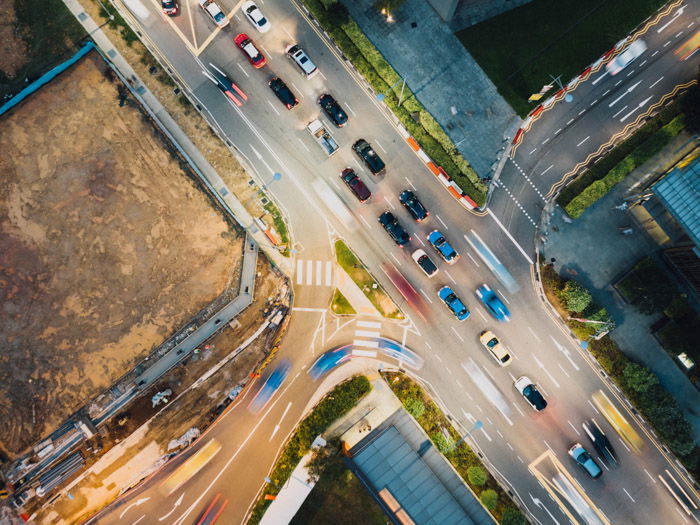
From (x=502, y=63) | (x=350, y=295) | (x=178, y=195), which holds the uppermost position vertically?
(x=178, y=195)

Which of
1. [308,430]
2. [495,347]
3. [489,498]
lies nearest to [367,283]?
[495,347]

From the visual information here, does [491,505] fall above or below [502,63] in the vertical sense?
below

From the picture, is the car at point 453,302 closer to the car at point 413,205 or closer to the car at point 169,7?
the car at point 413,205

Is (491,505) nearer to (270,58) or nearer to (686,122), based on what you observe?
(686,122)

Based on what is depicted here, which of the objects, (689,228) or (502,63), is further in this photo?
(502,63)

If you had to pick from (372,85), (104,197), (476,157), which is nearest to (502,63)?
(476,157)

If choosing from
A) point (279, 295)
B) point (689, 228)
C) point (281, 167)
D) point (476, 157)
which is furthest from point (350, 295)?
point (689, 228)

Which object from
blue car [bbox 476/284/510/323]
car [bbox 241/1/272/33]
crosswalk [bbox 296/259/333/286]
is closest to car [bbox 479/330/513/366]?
blue car [bbox 476/284/510/323]
